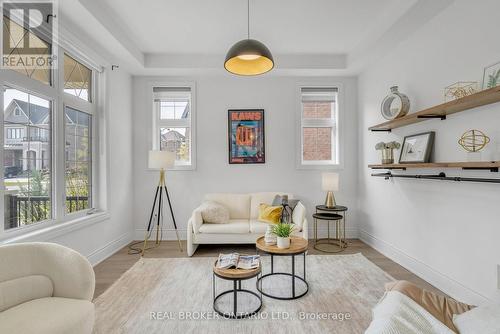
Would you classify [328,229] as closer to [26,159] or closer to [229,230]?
[229,230]

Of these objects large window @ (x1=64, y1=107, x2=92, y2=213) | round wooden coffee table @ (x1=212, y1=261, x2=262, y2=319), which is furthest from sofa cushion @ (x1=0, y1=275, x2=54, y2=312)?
large window @ (x1=64, y1=107, x2=92, y2=213)

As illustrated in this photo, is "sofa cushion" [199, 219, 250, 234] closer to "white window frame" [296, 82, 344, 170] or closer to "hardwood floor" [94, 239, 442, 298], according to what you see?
"hardwood floor" [94, 239, 442, 298]

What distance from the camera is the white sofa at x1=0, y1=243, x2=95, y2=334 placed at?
1380 mm

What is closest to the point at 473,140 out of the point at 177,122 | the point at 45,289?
the point at 45,289

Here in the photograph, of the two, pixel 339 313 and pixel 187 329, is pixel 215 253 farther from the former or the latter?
pixel 339 313

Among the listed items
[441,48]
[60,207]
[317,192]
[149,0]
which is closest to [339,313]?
[317,192]

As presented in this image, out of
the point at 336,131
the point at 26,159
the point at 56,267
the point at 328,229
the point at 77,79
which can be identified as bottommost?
the point at 328,229

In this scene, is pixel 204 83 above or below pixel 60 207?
above

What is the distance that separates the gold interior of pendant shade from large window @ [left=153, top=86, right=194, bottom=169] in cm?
216

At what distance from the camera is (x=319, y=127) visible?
450 cm

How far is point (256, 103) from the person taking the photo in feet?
14.3

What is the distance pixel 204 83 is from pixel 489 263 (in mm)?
4239

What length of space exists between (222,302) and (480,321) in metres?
1.84
